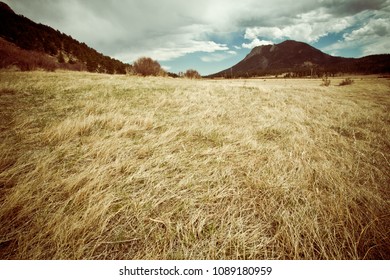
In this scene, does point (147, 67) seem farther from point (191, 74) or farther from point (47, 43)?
point (47, 43)

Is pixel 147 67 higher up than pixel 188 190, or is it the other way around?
pixel 147 67

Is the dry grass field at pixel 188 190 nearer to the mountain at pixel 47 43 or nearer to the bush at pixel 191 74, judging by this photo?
the bush at pixel 191 74

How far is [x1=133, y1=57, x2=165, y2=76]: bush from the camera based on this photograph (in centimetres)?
1975

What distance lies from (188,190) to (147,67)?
20745 mm

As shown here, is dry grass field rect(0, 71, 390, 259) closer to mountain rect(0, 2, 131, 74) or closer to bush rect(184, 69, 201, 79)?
bush rect(184, 69, 201, 79)

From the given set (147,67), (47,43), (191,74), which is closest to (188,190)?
(191,74)

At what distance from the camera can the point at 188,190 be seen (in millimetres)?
1905

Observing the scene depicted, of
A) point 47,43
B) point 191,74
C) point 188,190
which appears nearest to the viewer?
point 188,190

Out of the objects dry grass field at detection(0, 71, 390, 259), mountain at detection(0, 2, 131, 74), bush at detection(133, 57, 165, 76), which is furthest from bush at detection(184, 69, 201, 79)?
dry grass field at detection(0, 71, 390, 259)

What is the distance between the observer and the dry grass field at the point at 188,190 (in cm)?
138

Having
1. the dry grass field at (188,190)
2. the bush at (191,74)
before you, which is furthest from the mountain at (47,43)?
the dry grass field at (188,190)

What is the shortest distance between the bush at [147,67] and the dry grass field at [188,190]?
1747cm
